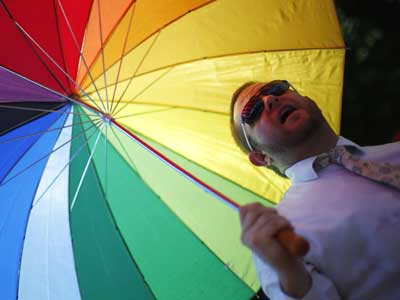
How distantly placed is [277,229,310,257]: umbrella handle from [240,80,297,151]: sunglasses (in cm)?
90

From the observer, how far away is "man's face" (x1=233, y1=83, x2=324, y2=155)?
6.39 ft

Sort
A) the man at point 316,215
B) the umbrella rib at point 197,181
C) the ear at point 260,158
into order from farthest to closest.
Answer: the ear at point 260,158
the umbrella rib at point 197,181
the man at point 316,215

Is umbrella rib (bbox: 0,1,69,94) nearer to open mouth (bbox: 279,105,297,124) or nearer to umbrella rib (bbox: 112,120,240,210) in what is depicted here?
umbrella rib (bbox: 112,120,240,210)

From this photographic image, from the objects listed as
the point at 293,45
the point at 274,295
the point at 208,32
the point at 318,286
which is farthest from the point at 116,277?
the point at 293,45

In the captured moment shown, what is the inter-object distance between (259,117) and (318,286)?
86cm

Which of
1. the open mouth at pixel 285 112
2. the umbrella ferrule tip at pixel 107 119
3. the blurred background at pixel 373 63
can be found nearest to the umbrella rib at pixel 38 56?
the umbrella ferrule tip at pixel 107 119

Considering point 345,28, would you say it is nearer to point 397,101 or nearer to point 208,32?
point 397,101

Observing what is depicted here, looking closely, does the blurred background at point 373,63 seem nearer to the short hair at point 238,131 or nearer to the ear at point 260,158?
the short hair at point 238,131

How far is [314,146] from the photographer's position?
79.3 inches

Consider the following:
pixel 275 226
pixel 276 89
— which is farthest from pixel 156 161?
pixel 275 226

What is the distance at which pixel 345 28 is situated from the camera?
13.4 feet

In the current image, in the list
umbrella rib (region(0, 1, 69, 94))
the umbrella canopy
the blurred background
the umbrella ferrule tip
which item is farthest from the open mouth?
the blurred background

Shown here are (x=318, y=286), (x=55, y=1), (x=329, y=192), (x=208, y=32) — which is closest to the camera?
(x=318, y=286)

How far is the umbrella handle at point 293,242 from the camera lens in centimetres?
114
